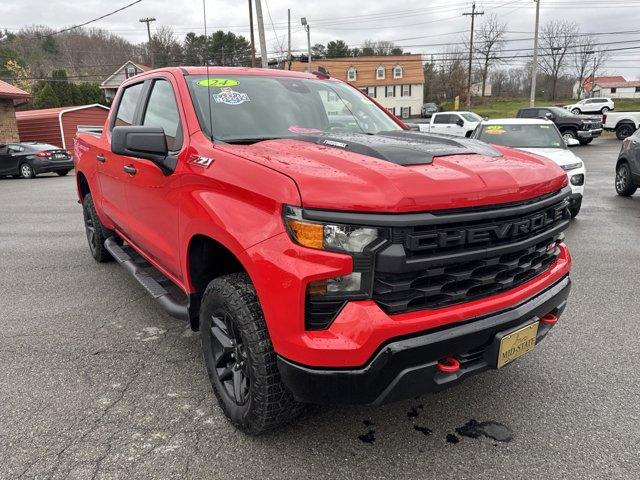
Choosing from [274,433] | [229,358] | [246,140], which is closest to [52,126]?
[246,140]

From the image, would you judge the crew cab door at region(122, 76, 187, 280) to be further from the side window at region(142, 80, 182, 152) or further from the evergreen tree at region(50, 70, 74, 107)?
the evergreen tree at region(50, 70, 74, 107)

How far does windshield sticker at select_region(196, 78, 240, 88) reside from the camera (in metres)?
3.22

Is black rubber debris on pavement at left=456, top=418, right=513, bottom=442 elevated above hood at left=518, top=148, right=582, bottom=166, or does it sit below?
below

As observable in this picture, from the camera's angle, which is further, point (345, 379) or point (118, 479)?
point (118, 479)

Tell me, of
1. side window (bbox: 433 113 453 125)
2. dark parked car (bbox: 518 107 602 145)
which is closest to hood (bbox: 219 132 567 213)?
side window (bbox: 433 113 453 125)

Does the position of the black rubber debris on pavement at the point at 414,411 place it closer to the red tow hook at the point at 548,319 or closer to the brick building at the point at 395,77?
the red tow hook at the point at 548,319

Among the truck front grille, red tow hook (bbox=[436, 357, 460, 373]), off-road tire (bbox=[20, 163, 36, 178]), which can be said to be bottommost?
off-road tire (bbox=[20, 163, 36, 178])

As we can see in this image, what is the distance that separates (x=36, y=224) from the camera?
852 centimetres

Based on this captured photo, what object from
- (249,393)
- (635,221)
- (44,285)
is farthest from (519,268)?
(635,221)

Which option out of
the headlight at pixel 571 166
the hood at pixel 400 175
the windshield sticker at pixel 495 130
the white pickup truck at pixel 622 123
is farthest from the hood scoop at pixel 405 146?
the white pickup truck at pixel 622 123

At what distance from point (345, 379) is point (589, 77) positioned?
8786 centimetres

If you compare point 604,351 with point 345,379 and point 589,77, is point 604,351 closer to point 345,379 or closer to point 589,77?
point 345,379

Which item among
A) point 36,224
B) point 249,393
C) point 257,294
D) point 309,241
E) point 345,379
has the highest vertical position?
point 309,241

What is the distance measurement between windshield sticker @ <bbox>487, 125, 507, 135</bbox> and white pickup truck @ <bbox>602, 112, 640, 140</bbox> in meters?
19.6
